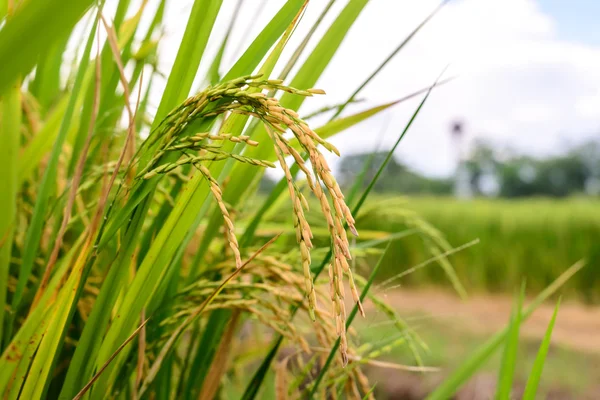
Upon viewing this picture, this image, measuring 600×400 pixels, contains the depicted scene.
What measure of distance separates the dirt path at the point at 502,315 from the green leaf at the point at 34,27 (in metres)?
4.12

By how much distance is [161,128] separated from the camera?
0.41 meters

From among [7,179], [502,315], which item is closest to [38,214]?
[7,179]

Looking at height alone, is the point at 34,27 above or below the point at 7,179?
above

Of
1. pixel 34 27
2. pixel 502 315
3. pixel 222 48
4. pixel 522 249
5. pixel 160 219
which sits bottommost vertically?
pixel 502 315

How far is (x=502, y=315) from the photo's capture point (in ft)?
17.2

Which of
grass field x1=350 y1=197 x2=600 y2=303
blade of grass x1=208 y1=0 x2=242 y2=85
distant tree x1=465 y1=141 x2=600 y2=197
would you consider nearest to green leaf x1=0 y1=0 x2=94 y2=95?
blade of grass x1=208 y1=0 x2=242 y2=85

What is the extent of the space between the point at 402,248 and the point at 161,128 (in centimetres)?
624

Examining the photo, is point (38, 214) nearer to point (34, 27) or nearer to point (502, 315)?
point (34, 27)

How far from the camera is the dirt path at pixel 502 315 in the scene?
14.7 ft

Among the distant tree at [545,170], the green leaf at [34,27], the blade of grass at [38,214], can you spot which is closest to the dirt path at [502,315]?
the blade of grass at [38,214]

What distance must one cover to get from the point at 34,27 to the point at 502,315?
18.2 feet

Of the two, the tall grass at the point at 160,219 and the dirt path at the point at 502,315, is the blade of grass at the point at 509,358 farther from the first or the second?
the dirt path at the point at 502,315

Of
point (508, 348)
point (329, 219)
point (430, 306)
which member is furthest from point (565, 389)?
point (329, 219)

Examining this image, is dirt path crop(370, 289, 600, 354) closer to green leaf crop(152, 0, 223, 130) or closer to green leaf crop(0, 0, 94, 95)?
green leaf crop(152, 0, 223, 130)
